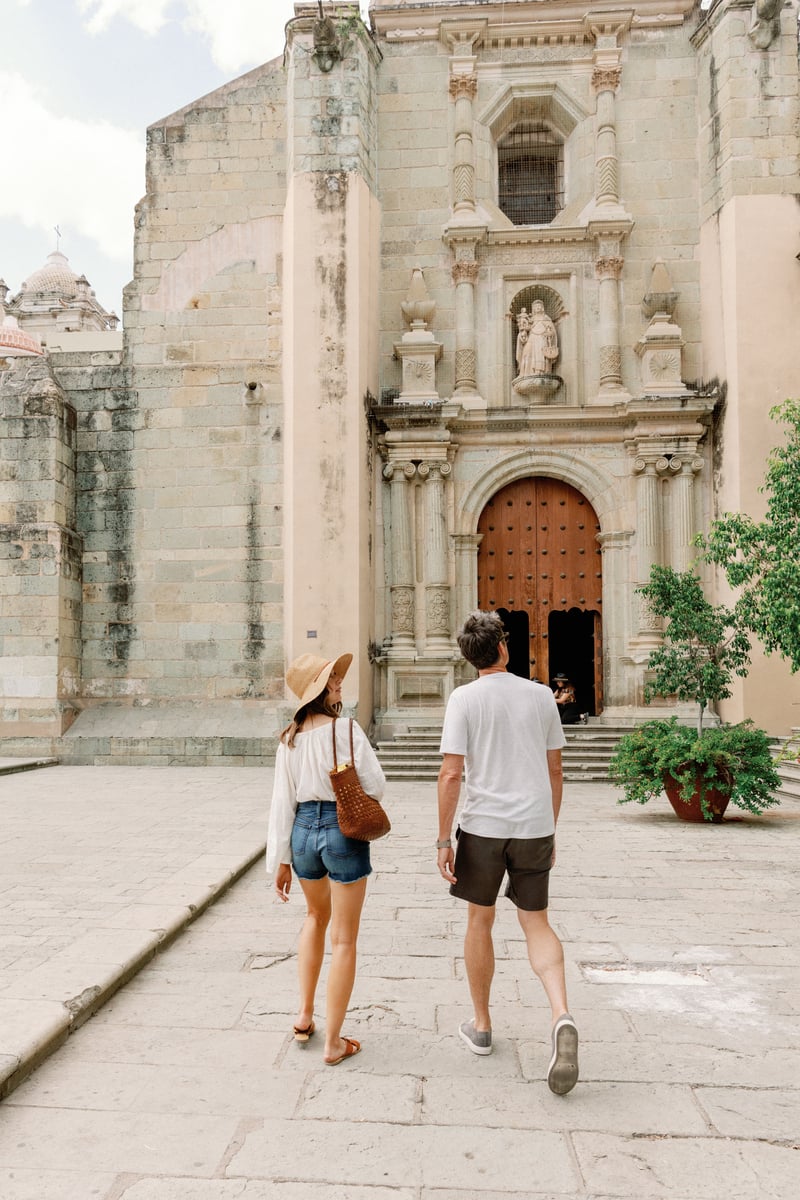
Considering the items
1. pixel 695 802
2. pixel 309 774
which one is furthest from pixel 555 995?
pixel 695 802

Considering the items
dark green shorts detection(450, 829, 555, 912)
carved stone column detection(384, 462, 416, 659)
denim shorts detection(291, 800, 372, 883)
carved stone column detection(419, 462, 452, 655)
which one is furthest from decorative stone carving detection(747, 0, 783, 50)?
denim shorts detection(291, 800, 372, 883)

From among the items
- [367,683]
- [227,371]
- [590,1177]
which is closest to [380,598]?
[367,683]

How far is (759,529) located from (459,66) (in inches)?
365

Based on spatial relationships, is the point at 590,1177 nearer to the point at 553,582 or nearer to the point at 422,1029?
the point at 422,1029

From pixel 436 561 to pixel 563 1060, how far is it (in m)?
11.1

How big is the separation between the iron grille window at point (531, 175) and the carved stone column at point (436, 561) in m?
4.45

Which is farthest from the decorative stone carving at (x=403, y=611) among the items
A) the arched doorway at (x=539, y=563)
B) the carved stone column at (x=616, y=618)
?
the carved stone column at (x=616, y=618)

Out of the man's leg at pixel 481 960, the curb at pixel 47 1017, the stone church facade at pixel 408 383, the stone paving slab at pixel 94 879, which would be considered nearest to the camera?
the curb at pixel 47 1017

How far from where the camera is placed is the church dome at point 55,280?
41.0 m

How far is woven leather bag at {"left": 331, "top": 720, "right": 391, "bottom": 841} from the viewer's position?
3.49 meters

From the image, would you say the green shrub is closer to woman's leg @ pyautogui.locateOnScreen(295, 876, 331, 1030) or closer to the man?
the man

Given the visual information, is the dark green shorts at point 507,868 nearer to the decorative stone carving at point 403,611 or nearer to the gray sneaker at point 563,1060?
the gray sneaker at point 563,1060

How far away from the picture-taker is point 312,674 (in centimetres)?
377

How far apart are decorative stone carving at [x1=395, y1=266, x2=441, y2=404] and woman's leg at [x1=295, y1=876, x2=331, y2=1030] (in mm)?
11279
